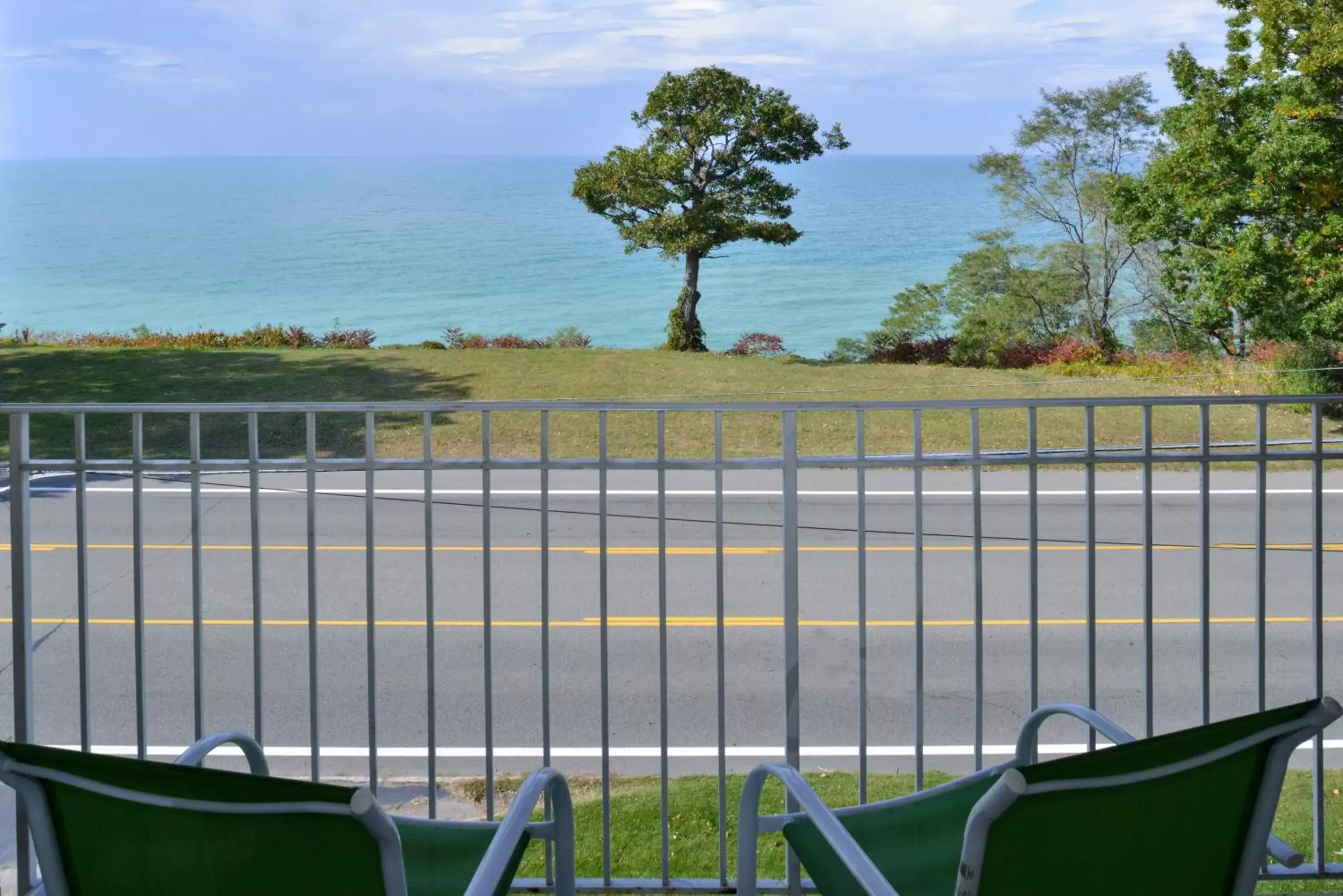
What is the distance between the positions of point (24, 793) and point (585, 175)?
19161 millimetres

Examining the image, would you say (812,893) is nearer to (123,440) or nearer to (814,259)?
(123,440)

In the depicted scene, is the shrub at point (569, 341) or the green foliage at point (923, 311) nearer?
the shrub at point (569, 341)

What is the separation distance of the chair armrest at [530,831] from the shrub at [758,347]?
1848 centimetres

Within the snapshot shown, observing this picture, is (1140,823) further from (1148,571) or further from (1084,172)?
(1084,172)

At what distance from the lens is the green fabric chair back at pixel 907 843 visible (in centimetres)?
164

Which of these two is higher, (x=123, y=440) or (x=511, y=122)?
(x=511, y=122)

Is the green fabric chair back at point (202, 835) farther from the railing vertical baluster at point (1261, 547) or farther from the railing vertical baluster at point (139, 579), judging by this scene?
the railing vertical baluster at point (1261, 547)

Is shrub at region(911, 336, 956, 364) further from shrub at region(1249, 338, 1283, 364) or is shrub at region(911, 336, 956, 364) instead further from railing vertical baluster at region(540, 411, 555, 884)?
railing vertical baluster at region(540, 411, 555, 884)

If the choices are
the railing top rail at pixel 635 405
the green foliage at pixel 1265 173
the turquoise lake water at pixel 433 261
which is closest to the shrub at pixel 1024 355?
the green foliage at pixel 1265 173

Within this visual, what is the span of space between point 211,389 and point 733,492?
28.2 feet

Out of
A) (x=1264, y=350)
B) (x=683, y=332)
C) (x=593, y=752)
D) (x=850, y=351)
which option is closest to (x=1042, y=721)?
(x=593, y=752)

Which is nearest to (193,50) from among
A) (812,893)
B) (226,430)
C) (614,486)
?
(226,430)

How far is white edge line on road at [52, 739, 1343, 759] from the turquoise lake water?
26.8m

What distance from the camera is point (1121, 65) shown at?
36.9 meters
